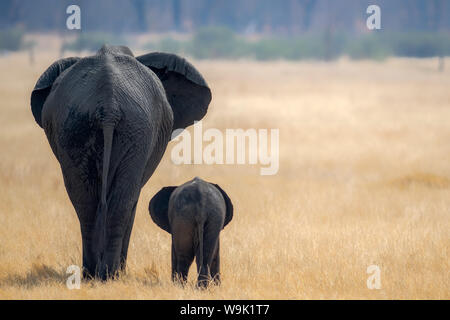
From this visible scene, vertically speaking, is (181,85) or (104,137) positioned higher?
(181,85)

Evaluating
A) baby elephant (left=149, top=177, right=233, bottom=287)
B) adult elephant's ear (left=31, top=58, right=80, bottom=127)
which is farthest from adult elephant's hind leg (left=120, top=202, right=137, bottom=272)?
adult elephant's ear (left=31, top=58, right=80, bottom=127)

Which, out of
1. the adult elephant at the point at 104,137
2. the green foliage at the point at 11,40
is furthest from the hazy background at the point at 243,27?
the adult elephant at the point at 104,137

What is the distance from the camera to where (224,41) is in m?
83.7

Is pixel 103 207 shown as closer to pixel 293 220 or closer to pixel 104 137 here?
pixel 104 137

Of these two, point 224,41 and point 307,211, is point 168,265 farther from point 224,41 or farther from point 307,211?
point 224,41

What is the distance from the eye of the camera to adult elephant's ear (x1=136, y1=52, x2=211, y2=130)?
7.22 metres

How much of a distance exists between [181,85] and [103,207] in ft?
6.11

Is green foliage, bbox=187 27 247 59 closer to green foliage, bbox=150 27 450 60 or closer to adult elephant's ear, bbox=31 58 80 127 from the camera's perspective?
green foliage, bbox=150 27 450 60

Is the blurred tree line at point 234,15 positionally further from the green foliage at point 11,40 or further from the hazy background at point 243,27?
the green foliage at point 11,40

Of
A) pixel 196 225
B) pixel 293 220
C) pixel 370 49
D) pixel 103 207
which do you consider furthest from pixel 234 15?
pixel 103 207

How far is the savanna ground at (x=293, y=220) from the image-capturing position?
6.55 metres

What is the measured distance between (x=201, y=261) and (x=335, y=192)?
6.02 metres

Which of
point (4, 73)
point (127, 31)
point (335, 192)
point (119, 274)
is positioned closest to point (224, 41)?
point (127, 31)

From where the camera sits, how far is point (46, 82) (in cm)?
666
